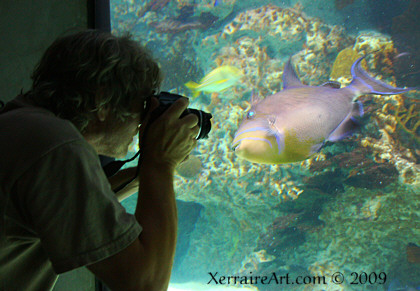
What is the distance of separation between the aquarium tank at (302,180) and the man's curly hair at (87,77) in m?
2.04

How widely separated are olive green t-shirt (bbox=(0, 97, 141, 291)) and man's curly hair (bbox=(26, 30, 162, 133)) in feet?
0.57

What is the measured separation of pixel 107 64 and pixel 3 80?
0.85 meters

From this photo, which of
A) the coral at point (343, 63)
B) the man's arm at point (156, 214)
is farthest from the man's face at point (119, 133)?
the coral at point (343, 63)

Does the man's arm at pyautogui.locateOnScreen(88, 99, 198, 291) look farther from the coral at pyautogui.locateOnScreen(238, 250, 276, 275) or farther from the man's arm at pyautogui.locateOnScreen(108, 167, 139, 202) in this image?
the coral at pyautogui.locateOnScreen(238, 250, 276, 275)

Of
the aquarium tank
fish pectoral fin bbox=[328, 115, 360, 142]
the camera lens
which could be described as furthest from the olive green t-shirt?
the aquarium tank

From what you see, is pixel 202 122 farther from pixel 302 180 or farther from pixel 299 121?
pixel 302 180

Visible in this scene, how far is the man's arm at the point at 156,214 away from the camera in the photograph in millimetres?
542

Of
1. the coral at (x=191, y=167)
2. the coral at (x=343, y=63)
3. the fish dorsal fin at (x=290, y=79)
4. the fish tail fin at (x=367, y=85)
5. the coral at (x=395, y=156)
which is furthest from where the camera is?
the coral at (x=191, y=167)

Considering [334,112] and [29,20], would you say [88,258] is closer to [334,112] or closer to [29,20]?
[29,20]

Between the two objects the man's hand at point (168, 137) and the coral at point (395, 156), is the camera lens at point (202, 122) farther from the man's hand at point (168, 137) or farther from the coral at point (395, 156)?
the coral at point (395, 156)

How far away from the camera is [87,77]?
2.42 ft

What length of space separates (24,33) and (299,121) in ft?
4.68

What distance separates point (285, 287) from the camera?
4.61 m

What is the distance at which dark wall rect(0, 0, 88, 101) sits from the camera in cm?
127
